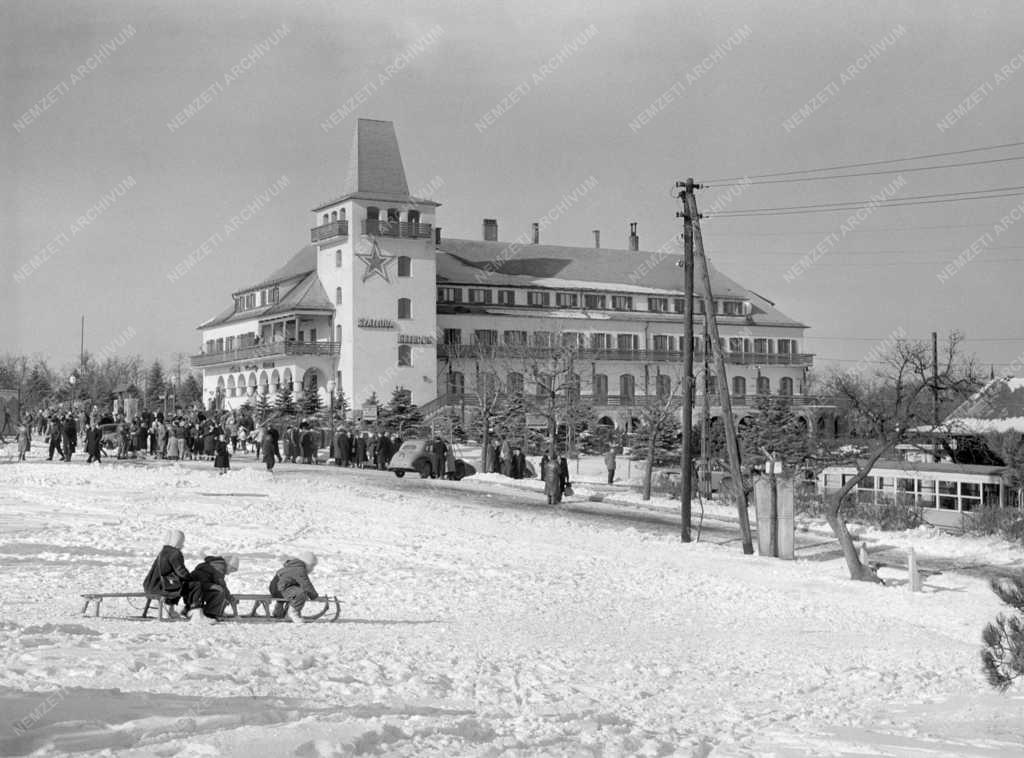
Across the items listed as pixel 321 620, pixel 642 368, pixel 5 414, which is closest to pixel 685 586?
pixel 321 620

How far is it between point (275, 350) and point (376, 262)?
8.86 m

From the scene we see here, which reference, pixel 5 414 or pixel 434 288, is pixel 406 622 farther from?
pixel 434 288

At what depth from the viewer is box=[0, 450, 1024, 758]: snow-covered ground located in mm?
8797

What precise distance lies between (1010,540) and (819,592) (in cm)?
816

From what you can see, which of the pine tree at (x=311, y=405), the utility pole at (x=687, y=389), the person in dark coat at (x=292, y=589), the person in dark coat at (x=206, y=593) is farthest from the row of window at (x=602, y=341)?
the person in dark coat at (x=206, y=593)

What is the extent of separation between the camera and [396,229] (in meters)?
78.9

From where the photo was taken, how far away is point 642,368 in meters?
89.2

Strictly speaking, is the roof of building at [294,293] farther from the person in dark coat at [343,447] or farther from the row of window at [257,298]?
the person in dark coat at [343,447]

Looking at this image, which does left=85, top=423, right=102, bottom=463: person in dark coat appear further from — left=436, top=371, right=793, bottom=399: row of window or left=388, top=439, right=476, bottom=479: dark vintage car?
left=436, top=371, right=793, bottom=399: row of window

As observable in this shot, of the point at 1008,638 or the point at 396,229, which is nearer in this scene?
the point at 1008,638

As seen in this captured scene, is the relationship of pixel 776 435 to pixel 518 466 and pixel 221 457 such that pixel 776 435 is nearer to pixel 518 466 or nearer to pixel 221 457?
pixel 518 466

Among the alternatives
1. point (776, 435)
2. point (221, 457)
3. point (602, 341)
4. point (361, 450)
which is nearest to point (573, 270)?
point (602, 341)

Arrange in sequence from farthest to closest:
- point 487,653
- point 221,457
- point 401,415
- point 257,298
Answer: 1. point 257,298
2. point 401,415
3. point 221,457
4. point 487,653

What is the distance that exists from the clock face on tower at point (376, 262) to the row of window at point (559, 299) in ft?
23.8
